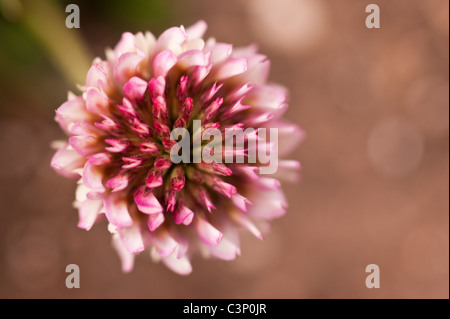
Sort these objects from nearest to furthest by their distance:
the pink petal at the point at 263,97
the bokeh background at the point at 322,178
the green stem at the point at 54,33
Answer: the pink petal at the point at 263,97 → the green stem at the point at 54,33 → the bokeh background at the point at 322,178

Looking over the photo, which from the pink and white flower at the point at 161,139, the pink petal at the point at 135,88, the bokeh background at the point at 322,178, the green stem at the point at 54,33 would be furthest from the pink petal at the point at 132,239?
the bokeh background at the point at 322,178

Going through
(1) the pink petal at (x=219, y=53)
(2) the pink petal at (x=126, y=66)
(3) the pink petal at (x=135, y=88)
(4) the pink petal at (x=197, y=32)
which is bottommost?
(3) the pink petal at (x=135, y=88)

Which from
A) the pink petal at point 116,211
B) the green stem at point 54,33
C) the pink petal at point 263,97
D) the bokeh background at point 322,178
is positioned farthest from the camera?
the bokeh background at point 322,178

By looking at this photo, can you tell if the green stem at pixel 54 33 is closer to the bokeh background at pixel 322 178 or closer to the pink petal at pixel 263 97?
the bokeh background at pixel 322 178

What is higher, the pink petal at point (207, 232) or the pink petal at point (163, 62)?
the pink petal at point (163, 62)
